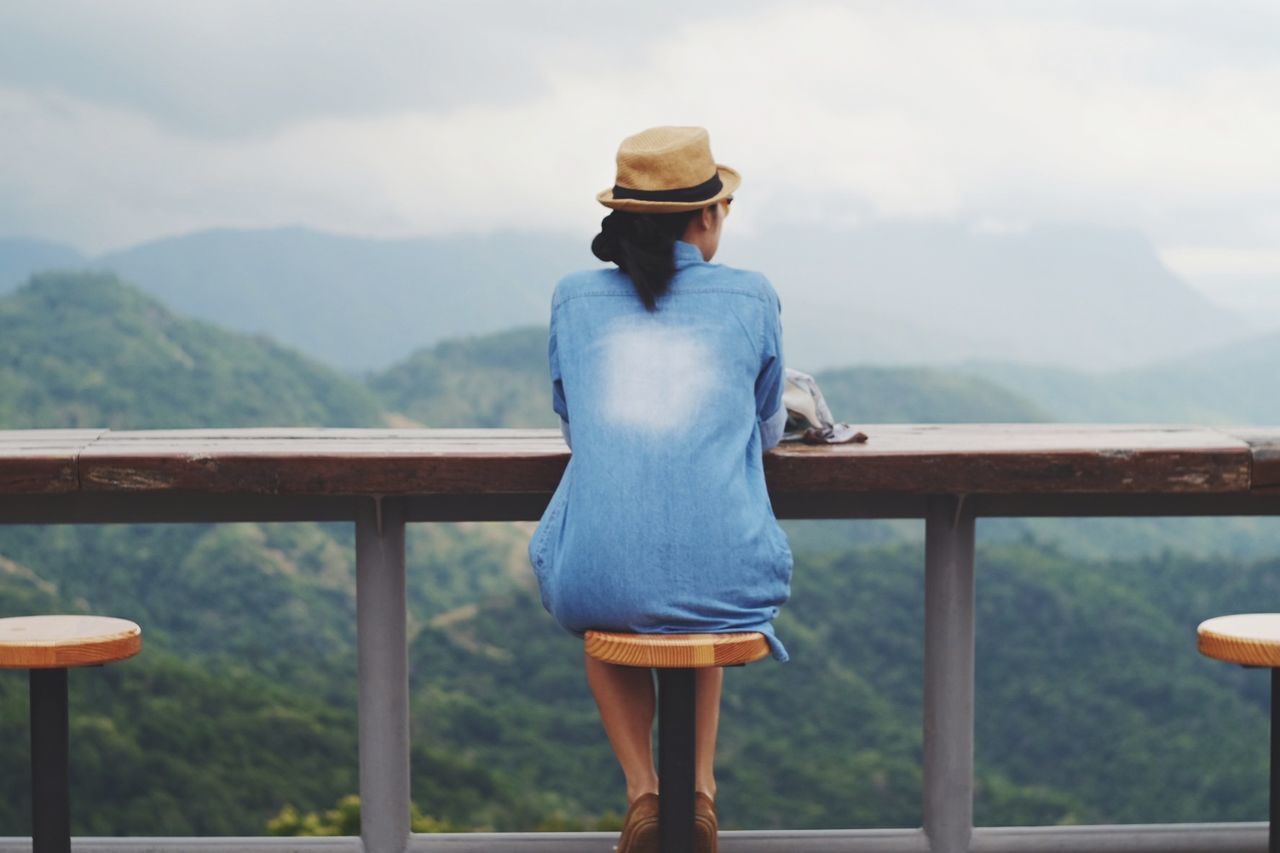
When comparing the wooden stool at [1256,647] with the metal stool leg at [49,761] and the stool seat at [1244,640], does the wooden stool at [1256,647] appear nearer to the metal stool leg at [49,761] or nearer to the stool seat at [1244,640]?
the stool seat at [1244,640]

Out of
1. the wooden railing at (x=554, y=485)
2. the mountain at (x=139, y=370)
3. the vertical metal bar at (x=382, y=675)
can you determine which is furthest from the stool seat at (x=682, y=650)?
the mountain at (x=139, y=370)

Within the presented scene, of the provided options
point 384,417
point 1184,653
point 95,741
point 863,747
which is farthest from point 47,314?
point 1184,653

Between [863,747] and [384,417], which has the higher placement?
[384,417]

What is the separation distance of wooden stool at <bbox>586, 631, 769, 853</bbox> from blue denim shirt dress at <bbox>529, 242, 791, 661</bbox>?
62mm

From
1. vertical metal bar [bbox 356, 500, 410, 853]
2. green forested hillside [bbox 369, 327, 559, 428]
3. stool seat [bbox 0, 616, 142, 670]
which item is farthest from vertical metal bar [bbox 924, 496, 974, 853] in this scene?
green forested hillside [bbox 369, 327, 559, 428]

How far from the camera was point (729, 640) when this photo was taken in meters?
1.81

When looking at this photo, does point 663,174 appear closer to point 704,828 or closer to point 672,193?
point 672,193

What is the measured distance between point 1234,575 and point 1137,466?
26.0 m

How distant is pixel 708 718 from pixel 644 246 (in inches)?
27.7

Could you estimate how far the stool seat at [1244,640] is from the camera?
6.28ft

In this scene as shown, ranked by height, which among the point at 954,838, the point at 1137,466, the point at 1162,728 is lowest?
the point at 1162,728

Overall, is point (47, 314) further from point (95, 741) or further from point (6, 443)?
point (6, 443)

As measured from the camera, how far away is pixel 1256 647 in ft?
6.29

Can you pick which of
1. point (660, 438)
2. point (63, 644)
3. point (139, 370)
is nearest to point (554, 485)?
point (660, 438)
